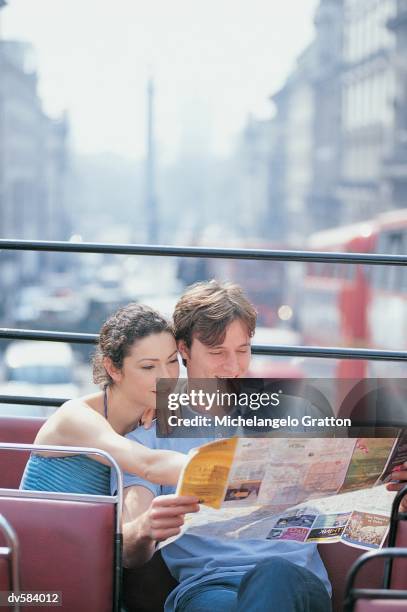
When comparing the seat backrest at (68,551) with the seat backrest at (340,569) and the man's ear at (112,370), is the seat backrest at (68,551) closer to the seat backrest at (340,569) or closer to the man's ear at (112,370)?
the man's ear at (112,370)

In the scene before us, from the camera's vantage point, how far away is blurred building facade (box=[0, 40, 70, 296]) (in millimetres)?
59094

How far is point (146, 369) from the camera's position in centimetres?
246

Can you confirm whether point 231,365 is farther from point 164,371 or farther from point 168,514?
point 168,514

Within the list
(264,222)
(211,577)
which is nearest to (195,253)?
(211,577)

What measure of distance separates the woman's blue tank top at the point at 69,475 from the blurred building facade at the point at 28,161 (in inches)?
2102

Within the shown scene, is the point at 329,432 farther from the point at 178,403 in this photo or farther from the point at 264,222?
the point at 264,222

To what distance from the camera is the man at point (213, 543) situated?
7.04 ft

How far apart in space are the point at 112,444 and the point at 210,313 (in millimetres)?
444

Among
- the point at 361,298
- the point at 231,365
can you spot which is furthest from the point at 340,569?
the point at 361,298

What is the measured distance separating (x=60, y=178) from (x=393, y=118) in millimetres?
25060

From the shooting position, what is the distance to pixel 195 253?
325 centimetres

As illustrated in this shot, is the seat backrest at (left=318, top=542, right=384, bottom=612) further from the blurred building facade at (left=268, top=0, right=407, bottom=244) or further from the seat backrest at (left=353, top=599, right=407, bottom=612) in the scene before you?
the blurred building facade at (left=268, top=0, right=407, bottom=244)

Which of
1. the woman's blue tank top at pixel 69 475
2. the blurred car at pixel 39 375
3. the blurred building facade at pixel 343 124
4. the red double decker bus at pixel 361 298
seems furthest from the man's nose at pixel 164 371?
the blurred building facade at pixel 343 124

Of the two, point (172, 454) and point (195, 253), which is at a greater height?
point (195, 253)
